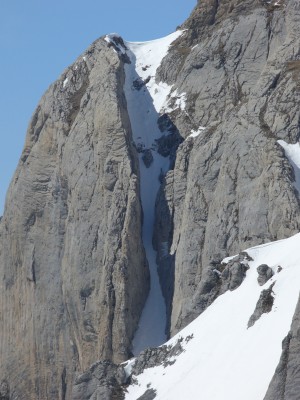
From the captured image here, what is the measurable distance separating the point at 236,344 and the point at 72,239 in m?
33.1

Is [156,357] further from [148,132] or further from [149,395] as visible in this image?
[148,132]

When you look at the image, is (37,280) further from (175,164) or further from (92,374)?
(92,374)

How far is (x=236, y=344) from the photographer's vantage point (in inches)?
3327

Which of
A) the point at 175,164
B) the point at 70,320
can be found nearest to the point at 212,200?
the point at 175,164

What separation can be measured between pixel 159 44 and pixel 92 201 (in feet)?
71.6

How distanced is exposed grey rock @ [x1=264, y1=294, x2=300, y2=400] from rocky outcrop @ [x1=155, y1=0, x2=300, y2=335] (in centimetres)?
2697

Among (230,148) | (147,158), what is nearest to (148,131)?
(147,158)

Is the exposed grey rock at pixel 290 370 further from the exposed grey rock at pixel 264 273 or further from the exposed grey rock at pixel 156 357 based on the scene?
the exposed grey rock at pixel 156 357

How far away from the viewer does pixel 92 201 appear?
377 ft

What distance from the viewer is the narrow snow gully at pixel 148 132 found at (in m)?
110

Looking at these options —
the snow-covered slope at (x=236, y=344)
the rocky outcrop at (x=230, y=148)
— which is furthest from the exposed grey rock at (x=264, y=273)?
the rocky outcrop at (x=230, y=148)

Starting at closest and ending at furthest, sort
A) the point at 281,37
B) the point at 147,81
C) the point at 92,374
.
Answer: the point at 92,374 → the point at 281,37 → the point at 147,81

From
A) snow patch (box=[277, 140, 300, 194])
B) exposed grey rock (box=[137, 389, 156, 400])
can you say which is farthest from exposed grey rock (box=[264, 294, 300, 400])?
snow patch (box=[277, 140, 300, 194])

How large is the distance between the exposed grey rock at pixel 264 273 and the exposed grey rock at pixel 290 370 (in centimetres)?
1671
